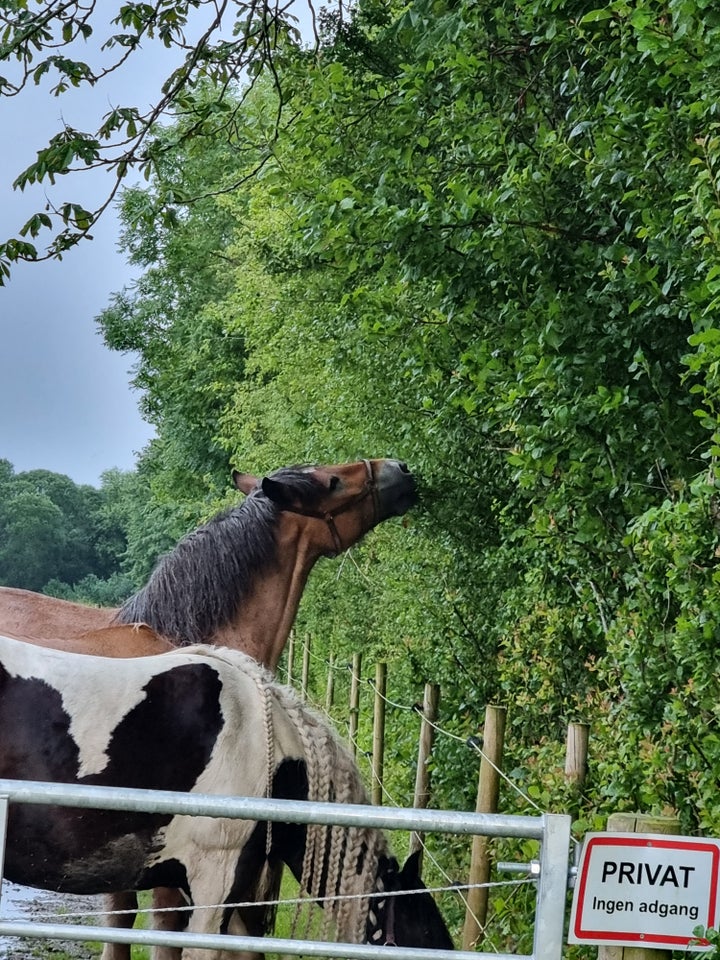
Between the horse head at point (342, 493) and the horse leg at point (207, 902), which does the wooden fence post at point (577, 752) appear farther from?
the horse head at point (342, 493)

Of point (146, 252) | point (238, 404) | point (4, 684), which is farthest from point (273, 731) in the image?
point (146, 252)

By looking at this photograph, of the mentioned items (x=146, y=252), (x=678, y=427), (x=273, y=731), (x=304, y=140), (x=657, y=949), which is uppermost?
(x=146, y=252)

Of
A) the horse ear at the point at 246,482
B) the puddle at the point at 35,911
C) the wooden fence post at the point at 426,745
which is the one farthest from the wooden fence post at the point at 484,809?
the horse ear at the point at 246,482

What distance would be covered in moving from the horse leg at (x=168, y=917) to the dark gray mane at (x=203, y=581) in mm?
1461

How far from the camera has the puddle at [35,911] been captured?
6523 mm

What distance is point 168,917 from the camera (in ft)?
15.5

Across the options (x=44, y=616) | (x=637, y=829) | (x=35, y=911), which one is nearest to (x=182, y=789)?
(x=637, y=829)

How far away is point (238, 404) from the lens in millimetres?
20266

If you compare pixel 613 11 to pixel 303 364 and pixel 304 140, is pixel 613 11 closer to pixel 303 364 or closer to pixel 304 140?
pixel 304 140

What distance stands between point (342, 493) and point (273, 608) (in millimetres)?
1027

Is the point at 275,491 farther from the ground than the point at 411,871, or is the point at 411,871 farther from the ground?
the point at 275,491

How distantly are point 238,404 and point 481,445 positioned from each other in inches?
536

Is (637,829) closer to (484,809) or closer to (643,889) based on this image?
(643,889)

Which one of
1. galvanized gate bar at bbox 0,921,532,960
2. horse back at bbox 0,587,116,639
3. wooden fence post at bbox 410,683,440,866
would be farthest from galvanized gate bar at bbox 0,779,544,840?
wooden fence post at bbox 410,683,440,866
